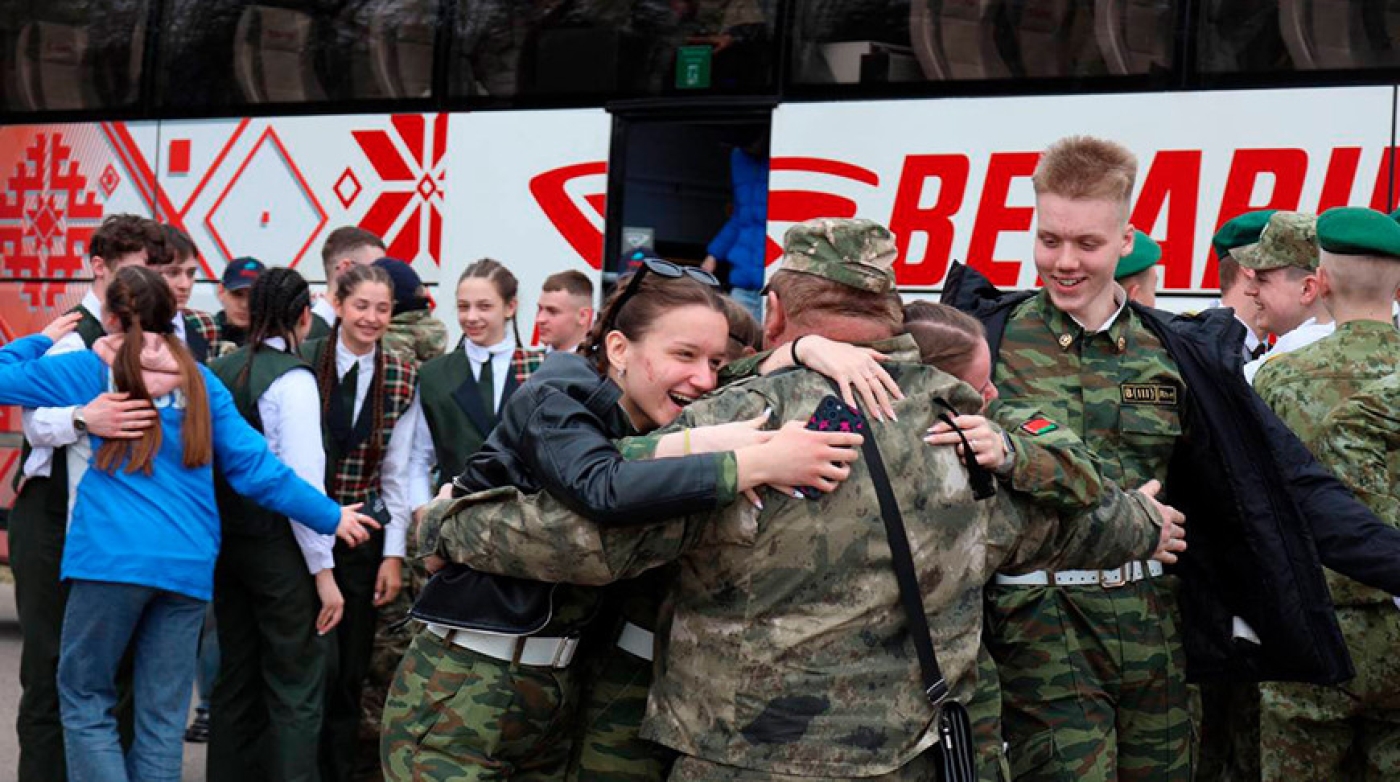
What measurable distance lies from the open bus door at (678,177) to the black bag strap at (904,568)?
19.4ft

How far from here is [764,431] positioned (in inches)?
115

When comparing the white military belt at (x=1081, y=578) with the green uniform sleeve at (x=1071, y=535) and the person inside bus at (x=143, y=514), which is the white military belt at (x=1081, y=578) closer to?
the green uniform sleeve at (x=1071, y=535)

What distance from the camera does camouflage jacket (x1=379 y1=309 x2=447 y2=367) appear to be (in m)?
7.94

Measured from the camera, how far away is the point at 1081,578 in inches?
157

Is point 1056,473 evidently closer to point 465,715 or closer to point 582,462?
point 582,462

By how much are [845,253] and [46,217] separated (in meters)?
9.30

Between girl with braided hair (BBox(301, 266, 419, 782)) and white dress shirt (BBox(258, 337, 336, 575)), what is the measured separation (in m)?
0.29

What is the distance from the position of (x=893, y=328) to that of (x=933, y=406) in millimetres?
188

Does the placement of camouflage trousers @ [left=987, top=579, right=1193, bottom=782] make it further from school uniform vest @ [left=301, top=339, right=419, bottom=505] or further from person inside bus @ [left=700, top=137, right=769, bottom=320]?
person inside bus @ [left=700, top=137, right=769, bottom=320]

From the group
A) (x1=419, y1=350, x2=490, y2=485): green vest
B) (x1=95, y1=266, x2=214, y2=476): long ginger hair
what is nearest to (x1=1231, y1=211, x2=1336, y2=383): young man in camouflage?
(x1=419, y1=350, x2=490, y2=485): green vest

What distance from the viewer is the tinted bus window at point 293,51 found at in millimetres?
10109

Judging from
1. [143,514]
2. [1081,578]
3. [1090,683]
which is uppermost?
[1081,578]

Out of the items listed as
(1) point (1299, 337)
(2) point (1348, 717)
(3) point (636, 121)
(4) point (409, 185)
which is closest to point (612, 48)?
(3) point (636, 121)

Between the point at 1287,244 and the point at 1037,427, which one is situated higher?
the point at 1287,244
